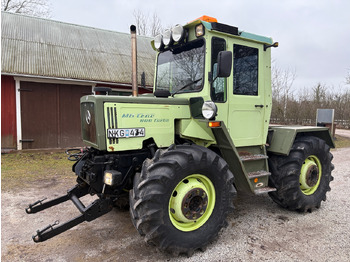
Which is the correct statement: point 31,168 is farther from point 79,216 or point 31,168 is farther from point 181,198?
point 181,198

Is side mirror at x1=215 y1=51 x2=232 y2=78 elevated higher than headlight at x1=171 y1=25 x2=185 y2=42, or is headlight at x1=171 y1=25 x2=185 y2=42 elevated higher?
headlight at x1=171 y1=25 x2=185 y2=42

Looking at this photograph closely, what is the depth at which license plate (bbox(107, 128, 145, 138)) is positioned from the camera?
2.99 m

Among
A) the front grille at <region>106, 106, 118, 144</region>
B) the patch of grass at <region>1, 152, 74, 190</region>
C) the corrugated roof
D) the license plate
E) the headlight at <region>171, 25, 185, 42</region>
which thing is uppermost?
the corrugated roof

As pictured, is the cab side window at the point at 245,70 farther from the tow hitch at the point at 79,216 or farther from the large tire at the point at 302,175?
the tow hitch at the point at 79,216

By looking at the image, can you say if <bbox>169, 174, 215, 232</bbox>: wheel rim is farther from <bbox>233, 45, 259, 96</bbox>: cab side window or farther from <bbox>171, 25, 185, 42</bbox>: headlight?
<bbox>171, 25, 185, 42</bbox>: headlight

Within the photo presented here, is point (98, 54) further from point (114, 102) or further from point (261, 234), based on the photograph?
point (261, 234)

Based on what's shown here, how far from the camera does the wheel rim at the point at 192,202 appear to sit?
9.73ft

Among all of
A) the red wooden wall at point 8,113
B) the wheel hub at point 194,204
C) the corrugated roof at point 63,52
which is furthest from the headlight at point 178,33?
the red wooden wall at point 8,113

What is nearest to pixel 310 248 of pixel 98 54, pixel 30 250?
pixel 30 250

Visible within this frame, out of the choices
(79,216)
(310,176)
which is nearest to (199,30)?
(79,216)

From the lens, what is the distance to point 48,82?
386 inches

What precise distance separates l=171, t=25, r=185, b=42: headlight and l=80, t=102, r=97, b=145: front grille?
1436mm

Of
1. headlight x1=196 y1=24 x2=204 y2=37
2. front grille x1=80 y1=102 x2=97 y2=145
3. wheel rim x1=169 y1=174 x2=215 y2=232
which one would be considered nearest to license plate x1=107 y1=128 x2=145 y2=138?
front grille x1=80 y1=102 x2=97 y2=145

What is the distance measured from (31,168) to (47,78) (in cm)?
371
